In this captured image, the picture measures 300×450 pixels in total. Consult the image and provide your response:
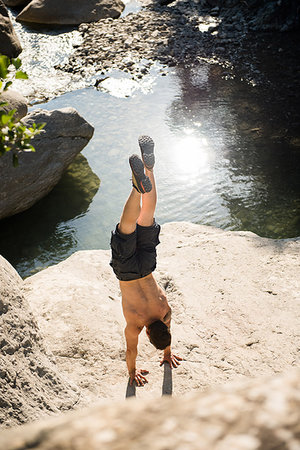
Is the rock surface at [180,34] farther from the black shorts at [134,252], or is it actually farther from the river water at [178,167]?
the black shorts at [134,252]

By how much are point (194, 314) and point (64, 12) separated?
13473 millimetres

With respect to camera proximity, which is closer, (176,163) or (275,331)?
(275,331)

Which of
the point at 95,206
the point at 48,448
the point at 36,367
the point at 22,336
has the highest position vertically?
the point at 48,448

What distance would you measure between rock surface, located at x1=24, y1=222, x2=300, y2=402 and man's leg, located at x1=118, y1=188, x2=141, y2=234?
123 cm

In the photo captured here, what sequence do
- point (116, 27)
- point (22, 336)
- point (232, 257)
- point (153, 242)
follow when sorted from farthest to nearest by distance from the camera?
point (116, 27) < point (232, 257) < point (153, 242) < point (22, 336)

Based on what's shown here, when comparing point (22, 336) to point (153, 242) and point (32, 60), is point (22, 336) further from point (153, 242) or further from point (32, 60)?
point (32, 60)

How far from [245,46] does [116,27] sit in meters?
4.33

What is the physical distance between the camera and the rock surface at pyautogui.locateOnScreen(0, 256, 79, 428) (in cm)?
319

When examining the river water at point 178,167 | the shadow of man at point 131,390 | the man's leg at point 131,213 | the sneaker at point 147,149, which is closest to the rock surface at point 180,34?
the river water at point 178,167

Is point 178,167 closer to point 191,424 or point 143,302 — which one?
point 143,302

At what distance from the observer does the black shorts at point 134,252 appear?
4.47 meters

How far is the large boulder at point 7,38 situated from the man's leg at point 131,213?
9814mm

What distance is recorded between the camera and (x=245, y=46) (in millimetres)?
13734

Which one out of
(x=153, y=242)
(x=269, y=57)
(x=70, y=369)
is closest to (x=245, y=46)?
(x=269, y=57)
